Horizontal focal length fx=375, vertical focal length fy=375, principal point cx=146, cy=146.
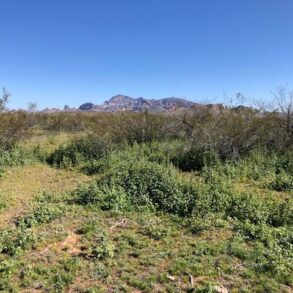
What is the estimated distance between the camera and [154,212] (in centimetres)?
689

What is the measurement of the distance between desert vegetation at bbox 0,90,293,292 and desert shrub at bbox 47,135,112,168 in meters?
0.04

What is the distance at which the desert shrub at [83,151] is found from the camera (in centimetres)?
1199

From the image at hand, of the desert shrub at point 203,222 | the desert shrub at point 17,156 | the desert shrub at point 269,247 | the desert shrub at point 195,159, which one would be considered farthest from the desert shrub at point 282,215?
the desert shrub at point 17,156

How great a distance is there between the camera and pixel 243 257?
4.93m

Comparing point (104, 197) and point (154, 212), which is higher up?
point (104, 197)

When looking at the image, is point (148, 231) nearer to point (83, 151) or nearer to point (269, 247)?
point (269, 247)

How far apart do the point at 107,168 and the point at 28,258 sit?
19.0 feet

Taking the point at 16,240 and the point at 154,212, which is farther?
the point at 154,212

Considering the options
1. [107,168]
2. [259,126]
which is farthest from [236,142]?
[107,168]

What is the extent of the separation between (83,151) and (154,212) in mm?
6053

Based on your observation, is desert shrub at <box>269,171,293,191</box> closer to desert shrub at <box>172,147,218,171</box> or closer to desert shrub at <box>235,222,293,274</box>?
desert shrub at <box>172,147,218,171</box>

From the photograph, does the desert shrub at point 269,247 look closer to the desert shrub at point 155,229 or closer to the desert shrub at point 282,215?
the desert shrub at point 282,215

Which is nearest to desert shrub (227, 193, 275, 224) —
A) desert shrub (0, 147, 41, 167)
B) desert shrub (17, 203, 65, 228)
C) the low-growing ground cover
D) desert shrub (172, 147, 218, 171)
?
the low-growing ground cover

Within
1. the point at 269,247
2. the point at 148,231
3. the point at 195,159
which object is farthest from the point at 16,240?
the point at 195,159
